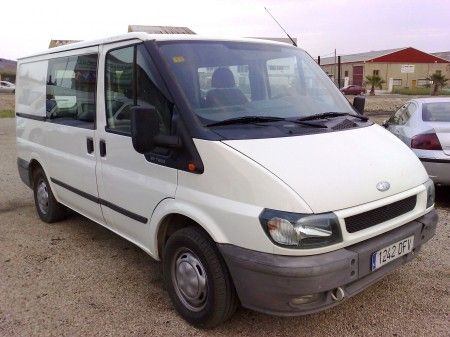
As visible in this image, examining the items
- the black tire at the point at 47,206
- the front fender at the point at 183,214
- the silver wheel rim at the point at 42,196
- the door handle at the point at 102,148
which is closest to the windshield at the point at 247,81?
the front fender at the point at 183,214

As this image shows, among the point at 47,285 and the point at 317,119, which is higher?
the point at 317,119

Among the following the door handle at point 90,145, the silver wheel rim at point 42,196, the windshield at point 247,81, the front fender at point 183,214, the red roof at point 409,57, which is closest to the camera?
the front fender at point 183,214

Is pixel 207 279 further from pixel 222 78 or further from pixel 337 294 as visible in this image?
pixel 222 78

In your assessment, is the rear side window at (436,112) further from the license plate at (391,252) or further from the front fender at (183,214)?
the front fender at (183,214)

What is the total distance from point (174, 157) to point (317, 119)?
115cm

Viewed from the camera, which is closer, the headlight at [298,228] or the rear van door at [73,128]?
the headlight at [298,228]

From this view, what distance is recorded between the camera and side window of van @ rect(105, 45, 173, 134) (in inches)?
133

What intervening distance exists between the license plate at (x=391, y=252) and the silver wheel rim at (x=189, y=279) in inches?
43.3

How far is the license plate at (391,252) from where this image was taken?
119 inches

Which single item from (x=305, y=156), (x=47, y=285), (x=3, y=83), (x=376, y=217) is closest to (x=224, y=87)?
(x=305, y=156)

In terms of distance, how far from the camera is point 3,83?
167ft

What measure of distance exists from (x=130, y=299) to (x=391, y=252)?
79.5 inches

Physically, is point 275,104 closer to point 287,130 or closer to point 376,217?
point 287,130

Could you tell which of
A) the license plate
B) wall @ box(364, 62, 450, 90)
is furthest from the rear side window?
wall @ box(364, 62, 450, 90)
